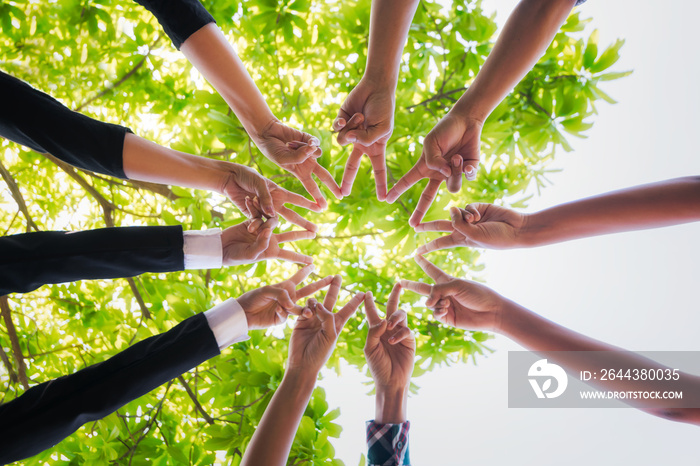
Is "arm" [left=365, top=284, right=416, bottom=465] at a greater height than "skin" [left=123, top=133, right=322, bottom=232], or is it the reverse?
"skin" [left=123, top=133, right=322, bottom=232]

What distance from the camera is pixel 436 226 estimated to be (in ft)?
3.85

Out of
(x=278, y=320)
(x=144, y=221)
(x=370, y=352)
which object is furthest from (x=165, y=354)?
(x=144, y=221)

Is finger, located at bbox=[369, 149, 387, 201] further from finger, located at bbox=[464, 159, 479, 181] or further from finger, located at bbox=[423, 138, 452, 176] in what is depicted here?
finger, located at bbox=[464, 159, 479, 181]

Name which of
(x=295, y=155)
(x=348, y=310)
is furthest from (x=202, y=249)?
(x=348, y=310)

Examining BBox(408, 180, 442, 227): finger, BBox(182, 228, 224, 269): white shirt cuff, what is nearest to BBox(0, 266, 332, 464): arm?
BBox(182, 228, 224, 269): white shirt cuff

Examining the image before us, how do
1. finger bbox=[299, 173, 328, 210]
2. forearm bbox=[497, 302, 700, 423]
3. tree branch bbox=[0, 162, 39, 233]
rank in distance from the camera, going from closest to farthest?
forearm bbox=[497, 302, 700, 423], finger bbox=[299, 173, 328, 210], tree branch bbox=[0, 162, 39, 233]

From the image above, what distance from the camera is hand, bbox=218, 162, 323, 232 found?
1.12m

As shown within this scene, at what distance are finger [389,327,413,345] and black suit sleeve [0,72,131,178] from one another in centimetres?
92

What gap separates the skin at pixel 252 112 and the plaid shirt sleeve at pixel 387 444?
0.66 metres

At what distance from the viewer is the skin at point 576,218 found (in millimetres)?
890

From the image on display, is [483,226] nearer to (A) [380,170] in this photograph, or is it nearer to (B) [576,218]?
(B) [576,218]

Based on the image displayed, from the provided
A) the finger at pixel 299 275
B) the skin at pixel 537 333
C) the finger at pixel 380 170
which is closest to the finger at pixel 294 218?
the finger at pixel 299 275

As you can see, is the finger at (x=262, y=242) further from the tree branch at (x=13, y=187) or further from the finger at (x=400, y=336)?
the tree branch at (x=13, y=187)

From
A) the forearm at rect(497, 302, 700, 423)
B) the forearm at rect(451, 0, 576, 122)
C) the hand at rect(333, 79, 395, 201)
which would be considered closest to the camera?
the forearm at rect(497, 302, 700, 423)
